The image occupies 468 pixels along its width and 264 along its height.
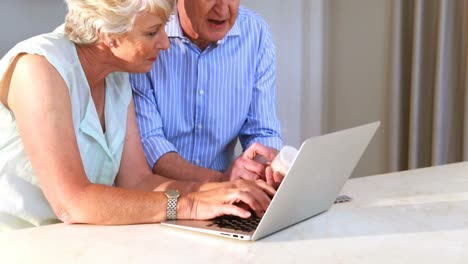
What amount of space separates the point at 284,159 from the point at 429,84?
74.0 inches

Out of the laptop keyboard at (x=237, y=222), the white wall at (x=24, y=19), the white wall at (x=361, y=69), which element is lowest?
the white wall at (x=361, y=69)

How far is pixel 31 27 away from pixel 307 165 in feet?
5.37

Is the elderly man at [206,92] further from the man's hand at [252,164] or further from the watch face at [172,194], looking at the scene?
the watch face at [172,194]

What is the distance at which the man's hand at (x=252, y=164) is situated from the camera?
149 cm

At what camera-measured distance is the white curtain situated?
2801mm

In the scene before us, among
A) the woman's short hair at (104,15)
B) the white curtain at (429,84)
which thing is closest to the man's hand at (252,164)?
the woman's short hair at (104,15)

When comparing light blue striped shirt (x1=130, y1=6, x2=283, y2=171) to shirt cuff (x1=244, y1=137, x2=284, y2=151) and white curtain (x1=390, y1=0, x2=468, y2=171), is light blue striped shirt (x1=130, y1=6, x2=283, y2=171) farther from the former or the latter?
white curtain (x1=390, y1=0, x2=468, y2=171)

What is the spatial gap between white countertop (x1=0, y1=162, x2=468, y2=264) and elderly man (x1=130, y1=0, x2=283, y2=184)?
555 millimetres

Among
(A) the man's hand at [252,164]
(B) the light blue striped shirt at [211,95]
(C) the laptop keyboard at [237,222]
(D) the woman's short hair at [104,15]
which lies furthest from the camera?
(B) the light blue striped shirt at [211,95]

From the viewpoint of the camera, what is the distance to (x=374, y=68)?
3279mm

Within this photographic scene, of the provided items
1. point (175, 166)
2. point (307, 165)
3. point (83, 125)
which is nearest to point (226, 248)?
point (307, 165)

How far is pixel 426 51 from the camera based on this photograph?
2.97m

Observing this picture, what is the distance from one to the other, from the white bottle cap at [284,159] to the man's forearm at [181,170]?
0.38 meters

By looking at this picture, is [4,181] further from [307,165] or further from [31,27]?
[31,27]
